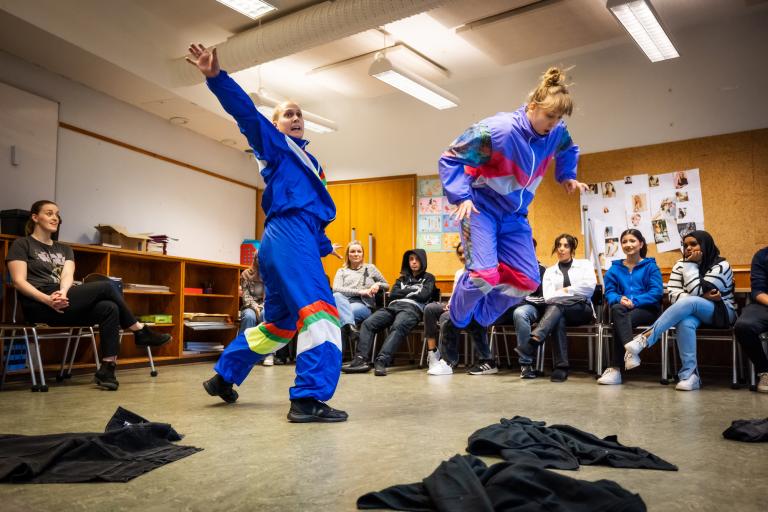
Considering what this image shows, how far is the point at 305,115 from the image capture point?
7609mm

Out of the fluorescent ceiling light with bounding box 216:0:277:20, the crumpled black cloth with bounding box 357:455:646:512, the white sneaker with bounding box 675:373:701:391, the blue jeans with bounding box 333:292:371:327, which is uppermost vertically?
the fluorescent ceiling light with bounding box 216:0:277:20

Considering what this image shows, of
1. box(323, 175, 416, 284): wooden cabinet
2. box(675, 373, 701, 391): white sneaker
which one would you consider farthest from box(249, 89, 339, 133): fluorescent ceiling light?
box(675, 373, 701, 391): white sneaker

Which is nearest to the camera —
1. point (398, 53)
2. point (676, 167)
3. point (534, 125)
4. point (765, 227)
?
point (534, 125)

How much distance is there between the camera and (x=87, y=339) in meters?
6.12

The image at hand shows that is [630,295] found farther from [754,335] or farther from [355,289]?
[355,289]

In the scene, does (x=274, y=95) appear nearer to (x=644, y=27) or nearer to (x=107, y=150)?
(x=107, y=150)

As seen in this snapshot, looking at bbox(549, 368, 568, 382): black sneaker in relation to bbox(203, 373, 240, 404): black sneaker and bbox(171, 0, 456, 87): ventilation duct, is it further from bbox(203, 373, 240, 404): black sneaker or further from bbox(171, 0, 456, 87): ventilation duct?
bbox(171, 0, 456, 87): ventilation duct

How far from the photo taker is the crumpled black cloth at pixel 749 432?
2.34 metres

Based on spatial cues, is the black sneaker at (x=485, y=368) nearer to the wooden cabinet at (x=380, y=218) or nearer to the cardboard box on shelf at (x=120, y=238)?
the wooden cabinet at (x=380, y=218)

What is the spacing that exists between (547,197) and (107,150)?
533cm

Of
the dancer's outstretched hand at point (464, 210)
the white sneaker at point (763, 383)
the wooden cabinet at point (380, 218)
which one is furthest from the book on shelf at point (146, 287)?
the white sneaker at point (763, 383)

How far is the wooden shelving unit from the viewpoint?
19.5 ft

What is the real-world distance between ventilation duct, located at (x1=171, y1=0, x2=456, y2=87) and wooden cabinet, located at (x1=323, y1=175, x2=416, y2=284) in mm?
2732

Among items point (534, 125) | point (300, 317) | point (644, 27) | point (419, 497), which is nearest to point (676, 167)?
point (644, 27)
